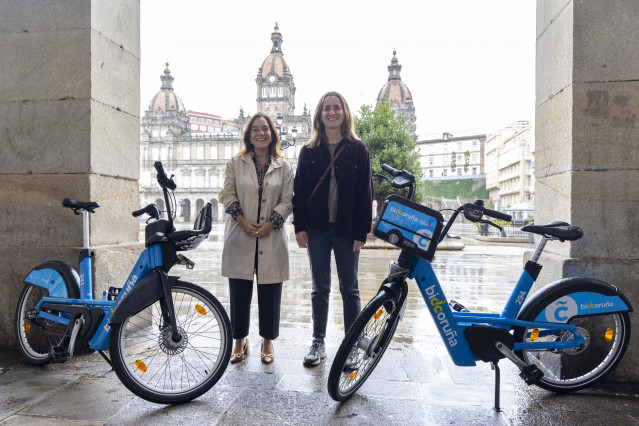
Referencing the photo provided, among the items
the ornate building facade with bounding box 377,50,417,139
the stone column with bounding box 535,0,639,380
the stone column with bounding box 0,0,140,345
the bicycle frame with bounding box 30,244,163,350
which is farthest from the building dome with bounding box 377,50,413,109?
the bicycle frame with bounding box 30,244,163,350

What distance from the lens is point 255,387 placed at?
114 inches

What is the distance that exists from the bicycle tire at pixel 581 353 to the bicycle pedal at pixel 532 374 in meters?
0.06

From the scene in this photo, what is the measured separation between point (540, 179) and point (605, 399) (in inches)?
63.3

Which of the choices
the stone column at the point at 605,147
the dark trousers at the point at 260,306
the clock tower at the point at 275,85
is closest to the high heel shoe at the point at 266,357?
the dark trousers at the point at 260,306

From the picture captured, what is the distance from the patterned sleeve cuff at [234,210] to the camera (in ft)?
11.0

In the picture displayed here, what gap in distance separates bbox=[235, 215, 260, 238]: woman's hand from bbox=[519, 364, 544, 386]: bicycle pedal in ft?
6.18

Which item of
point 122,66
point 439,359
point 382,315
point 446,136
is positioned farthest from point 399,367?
point 446,136

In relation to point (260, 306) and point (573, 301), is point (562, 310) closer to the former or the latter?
point (573, 301)

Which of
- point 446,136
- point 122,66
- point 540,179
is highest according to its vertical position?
point 446,136

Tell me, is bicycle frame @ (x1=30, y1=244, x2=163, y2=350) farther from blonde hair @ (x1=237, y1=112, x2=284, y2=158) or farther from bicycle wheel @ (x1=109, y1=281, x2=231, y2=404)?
blonde hair @ (x1=237, y1=112, x2=284, y2=158)

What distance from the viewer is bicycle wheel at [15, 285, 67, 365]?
334 centimetres

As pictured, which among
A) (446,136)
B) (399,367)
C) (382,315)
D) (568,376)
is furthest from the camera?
(446,136)

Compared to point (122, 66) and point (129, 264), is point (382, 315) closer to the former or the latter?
point (129, 264)

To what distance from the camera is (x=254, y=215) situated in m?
3.42
